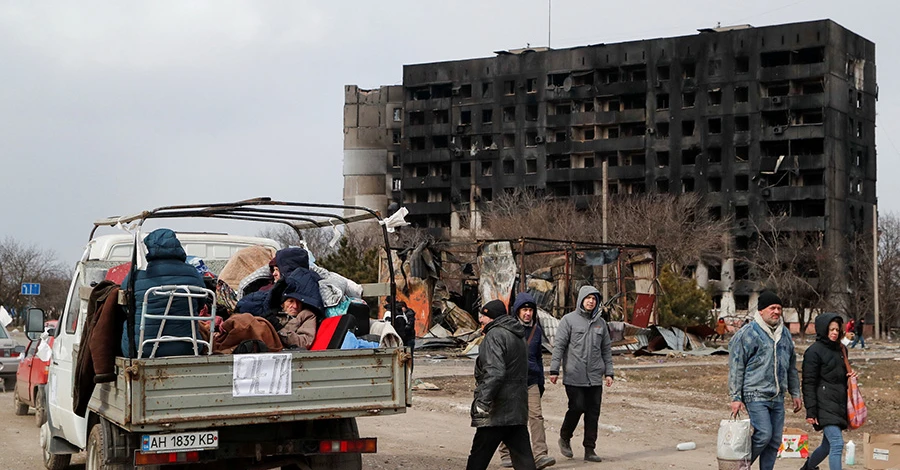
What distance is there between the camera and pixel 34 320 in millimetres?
12453

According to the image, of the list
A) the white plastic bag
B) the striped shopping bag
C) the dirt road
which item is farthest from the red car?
the striped shopping bag

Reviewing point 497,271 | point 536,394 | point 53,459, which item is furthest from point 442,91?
point 53,459

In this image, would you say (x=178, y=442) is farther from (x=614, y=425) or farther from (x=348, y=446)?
(x=614, y=425)

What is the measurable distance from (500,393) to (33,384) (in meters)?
8.54

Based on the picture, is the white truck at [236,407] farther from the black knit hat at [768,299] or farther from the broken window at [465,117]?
the broken window at [465,117]

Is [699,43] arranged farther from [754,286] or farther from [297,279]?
[297,279]

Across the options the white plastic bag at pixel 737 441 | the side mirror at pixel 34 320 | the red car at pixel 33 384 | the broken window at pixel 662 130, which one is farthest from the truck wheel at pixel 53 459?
the broken window at pixel 662 130

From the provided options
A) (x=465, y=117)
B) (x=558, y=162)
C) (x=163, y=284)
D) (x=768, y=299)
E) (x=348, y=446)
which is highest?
(x=465, y=117)

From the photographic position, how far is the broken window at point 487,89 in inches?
4391

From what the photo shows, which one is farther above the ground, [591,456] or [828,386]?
[828,386]

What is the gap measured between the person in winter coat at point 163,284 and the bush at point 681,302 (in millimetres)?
42286

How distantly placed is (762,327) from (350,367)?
401 cm

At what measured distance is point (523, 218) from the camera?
8400 cm

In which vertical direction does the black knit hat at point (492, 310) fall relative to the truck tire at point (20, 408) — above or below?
above
